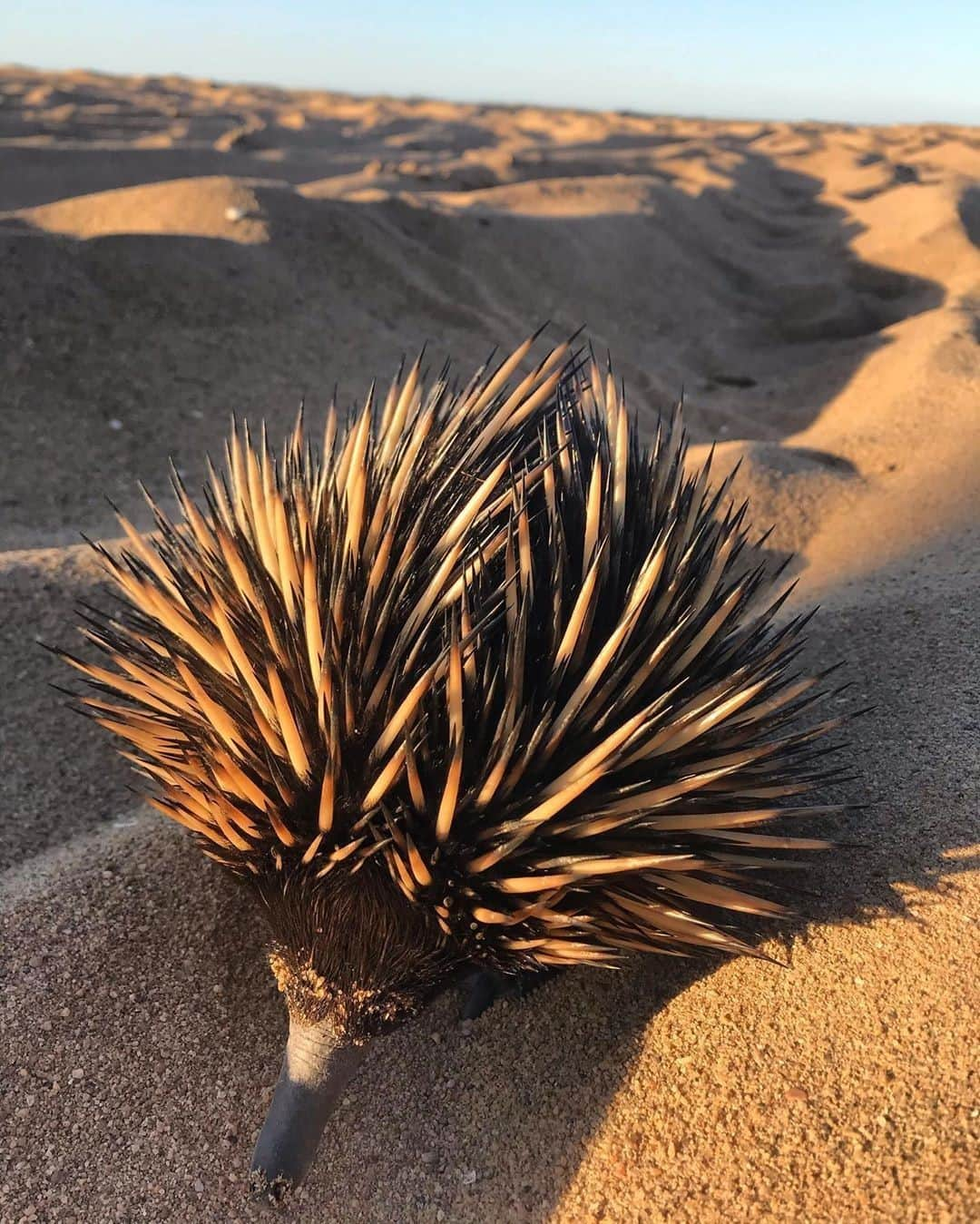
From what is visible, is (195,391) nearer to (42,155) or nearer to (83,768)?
(83,768)

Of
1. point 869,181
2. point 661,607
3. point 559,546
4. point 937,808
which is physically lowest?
point 869,181

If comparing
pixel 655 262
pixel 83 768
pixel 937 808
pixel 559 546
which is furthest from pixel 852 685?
pixel 655 262

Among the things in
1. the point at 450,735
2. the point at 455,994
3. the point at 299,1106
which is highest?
the point at 450,735

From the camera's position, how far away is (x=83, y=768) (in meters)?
2.71

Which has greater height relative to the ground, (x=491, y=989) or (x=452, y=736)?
(x=452, y=736)

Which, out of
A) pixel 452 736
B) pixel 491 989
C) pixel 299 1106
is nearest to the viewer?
pixel 452 736

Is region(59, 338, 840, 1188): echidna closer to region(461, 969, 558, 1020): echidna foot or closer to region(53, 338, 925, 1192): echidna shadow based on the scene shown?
region(53, 338, 925, 1192): echidna shadow

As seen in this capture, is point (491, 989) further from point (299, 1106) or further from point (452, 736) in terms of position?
point (452, 736)

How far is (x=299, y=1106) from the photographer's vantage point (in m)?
1.59

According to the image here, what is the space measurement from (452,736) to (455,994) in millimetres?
786

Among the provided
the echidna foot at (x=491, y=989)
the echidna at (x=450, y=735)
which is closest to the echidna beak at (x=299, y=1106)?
the echidna at (x=450, y=735)

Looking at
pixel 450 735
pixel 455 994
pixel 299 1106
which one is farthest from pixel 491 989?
pixel 450 735

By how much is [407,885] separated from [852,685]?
56.6 inches

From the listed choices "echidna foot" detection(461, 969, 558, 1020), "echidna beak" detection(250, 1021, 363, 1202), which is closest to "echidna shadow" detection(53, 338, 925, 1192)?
"echidna beak" detection(250, 1021, 363, 1202)
